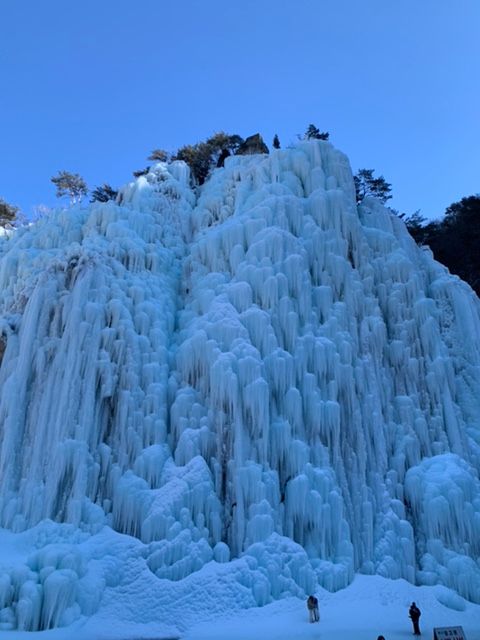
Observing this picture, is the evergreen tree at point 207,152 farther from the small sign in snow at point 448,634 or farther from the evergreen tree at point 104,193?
the small sign in snow at point 448,634

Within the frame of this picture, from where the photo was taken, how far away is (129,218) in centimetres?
1952

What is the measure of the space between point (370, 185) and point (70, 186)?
17337 millimetres

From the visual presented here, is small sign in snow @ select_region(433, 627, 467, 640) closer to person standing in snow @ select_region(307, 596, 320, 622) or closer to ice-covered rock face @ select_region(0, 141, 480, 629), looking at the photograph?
person standing in snow @ select_region(307, 596, 320, 622)

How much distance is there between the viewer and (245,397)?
1492cm

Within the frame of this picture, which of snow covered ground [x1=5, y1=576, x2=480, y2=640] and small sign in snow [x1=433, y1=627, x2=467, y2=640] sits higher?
snow covered ground [x1=5, y1=576, x2=480, y2=640]

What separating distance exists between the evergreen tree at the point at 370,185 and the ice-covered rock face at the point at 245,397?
13787mm

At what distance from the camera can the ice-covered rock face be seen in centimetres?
1334

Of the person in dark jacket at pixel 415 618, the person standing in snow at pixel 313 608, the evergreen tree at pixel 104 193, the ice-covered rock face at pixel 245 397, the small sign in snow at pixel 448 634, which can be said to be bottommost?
the small sign in snow at pixel 448 634

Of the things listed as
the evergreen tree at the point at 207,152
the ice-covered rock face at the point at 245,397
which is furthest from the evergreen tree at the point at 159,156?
the ice-covered rock face at the point at 245,397

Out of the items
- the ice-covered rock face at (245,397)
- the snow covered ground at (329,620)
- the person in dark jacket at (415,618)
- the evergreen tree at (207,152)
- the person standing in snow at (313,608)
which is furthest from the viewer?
the evergreen tree at (207,152)

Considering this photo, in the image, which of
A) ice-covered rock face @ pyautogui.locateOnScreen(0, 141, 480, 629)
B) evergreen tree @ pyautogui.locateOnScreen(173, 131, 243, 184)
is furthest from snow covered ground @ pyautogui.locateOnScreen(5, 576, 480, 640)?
evergreen tree @ pyautogui.locateOnScreen(173, 131, 243, 184)

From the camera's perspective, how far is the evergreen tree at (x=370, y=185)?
33.5m

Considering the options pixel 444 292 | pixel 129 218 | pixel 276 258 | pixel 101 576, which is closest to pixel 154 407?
pixel 101 576

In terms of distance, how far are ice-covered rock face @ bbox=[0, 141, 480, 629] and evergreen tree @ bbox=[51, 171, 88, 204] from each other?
46.5ft
